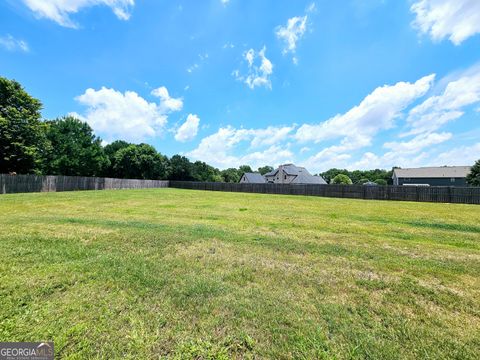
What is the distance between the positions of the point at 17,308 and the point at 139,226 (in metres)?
3.78

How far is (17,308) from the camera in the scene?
226 centimetres

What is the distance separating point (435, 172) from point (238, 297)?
62071mm

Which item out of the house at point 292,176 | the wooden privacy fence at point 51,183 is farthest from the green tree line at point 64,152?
the house at point 292,176

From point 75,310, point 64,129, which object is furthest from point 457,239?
point 64,129

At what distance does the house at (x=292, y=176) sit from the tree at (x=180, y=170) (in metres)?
19.3

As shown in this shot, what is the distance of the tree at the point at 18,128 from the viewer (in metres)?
19.2

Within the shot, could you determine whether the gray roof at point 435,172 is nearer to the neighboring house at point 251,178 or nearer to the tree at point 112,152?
the neighboring house at point 251,178

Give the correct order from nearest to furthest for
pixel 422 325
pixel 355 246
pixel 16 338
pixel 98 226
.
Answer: pixel 16 338 → pixel 422 325 → pixel 355 246 → pixel 98 226

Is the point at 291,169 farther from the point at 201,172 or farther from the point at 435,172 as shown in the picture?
the point at 435,172

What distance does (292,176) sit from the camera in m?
45.9

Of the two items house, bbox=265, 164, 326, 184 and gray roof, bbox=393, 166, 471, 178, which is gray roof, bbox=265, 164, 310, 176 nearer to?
house, bbox=265, 164, 326, 184

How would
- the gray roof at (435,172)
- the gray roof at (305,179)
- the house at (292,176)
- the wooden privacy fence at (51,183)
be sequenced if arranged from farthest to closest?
the house at (292,176)
the gray roof at (305,179)
the gray roof at (435,172)
the wooden privacy fence at (51,183)

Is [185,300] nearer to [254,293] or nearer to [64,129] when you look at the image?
[254,293]

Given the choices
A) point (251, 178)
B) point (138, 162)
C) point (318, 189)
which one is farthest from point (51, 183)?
point (251, 178)
